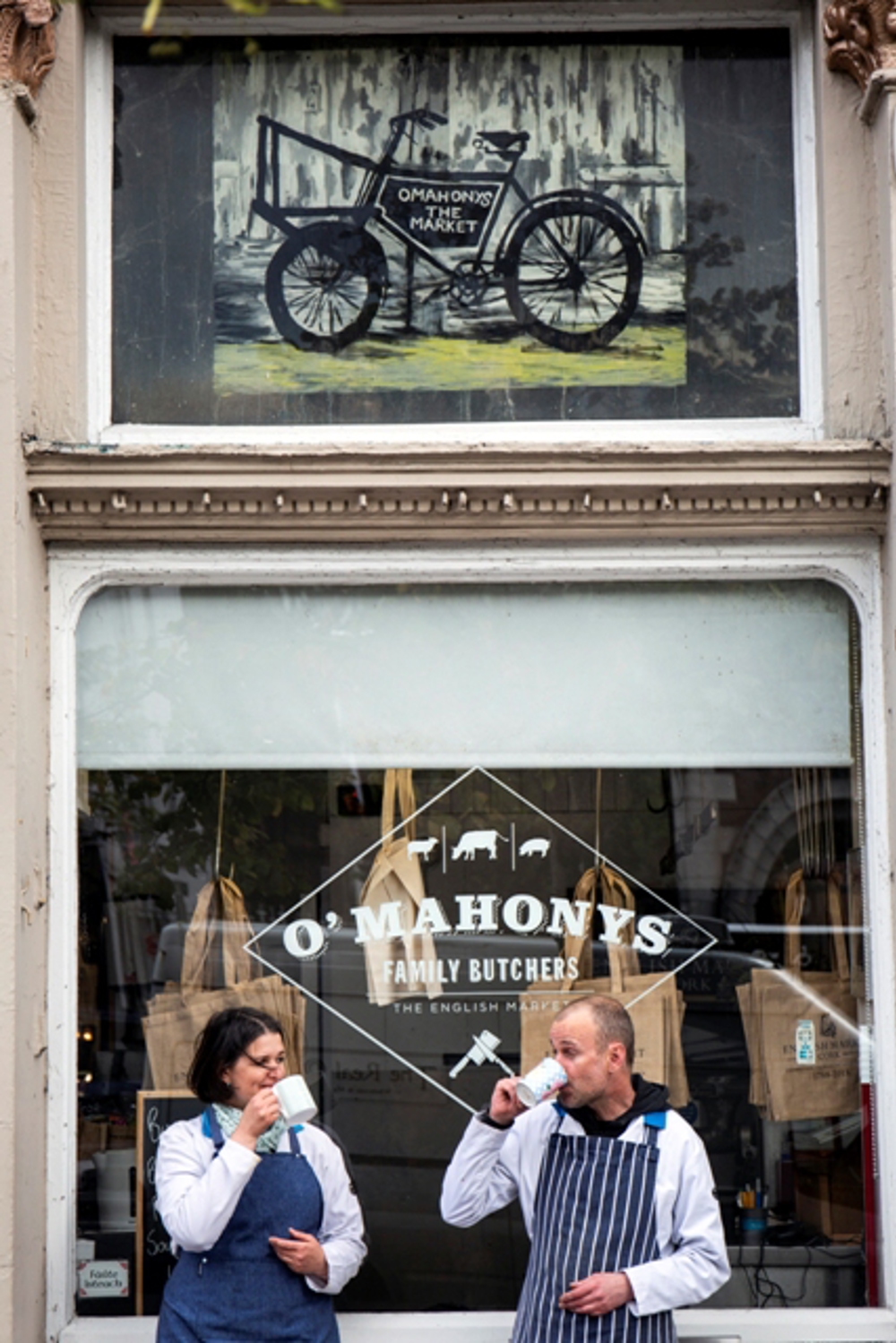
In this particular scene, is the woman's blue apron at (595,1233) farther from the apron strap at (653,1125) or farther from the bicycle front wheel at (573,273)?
the bicycle front wheel at (573,273)

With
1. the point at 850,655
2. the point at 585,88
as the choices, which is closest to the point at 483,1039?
the point at 850,655

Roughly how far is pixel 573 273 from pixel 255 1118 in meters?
3.12

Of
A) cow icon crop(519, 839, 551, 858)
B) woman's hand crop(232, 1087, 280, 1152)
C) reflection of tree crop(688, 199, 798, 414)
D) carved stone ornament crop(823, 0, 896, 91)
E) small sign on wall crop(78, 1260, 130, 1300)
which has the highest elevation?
carved stone ornament crop(823, 0, 896, 91)

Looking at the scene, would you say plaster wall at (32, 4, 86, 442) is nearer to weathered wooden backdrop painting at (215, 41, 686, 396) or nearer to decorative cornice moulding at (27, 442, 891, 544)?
decorative cornice moulding at (27, 442, 891, 544)

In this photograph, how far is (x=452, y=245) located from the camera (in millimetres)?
5730

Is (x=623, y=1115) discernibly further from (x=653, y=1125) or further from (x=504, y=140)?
(x=504, y=140)

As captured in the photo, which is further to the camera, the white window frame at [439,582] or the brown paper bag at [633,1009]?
the brown paper bag at [633,1009]

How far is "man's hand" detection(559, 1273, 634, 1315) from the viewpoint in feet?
14.1

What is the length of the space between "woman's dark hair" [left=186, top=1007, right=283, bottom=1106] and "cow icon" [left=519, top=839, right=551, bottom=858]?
4.23 ft

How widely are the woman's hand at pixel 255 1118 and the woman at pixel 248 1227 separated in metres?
0.07

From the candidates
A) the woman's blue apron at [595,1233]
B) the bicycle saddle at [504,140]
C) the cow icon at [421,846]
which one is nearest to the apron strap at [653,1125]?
the woman's blue apron at [595,1233]

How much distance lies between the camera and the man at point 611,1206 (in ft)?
14.3

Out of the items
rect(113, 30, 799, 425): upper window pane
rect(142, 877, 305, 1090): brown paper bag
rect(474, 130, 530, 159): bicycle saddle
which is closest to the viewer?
rect(142, 877, 305, 1090): brown paper bag

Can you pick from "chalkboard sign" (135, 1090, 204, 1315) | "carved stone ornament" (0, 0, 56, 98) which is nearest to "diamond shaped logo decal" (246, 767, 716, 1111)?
"chalkboard sign" (135, 1090, 204, 1315)
